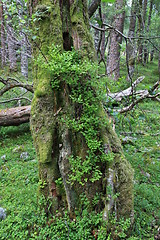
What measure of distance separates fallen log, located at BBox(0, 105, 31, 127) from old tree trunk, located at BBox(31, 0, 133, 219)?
3868 millimetres

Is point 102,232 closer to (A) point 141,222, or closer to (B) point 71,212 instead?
(B) point 71,212

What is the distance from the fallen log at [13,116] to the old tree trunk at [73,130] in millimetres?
3868

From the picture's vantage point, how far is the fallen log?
6.18 m

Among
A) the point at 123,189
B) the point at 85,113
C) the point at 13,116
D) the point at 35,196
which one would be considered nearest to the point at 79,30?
the point at 85,113

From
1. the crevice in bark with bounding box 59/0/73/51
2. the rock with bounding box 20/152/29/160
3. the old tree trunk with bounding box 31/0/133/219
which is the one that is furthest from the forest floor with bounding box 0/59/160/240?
the crevice in bark with bounding box 59/0/73/51

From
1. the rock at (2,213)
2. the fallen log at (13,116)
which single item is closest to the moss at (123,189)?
the rock at (2,213)

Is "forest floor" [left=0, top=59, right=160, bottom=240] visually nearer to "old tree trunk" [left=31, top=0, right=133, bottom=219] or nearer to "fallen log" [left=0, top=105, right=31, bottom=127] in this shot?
"old tree trunk" [left=31, top=0, right=133, bottom=219]

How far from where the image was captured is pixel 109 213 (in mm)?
2439

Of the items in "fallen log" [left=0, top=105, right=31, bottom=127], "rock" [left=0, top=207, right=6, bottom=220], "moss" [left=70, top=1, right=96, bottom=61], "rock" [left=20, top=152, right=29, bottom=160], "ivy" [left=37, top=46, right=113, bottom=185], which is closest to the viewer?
"ivy" [left=37, top=46, right=113, bottom=185]

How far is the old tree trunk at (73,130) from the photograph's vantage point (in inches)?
96.7

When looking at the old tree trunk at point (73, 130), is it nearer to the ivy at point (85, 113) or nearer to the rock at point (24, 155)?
the ivy at point (85, 113)

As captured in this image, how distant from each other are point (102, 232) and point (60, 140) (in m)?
1.29

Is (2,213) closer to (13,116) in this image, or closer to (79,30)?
(79,30)

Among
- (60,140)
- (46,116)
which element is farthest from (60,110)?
(60,140)
